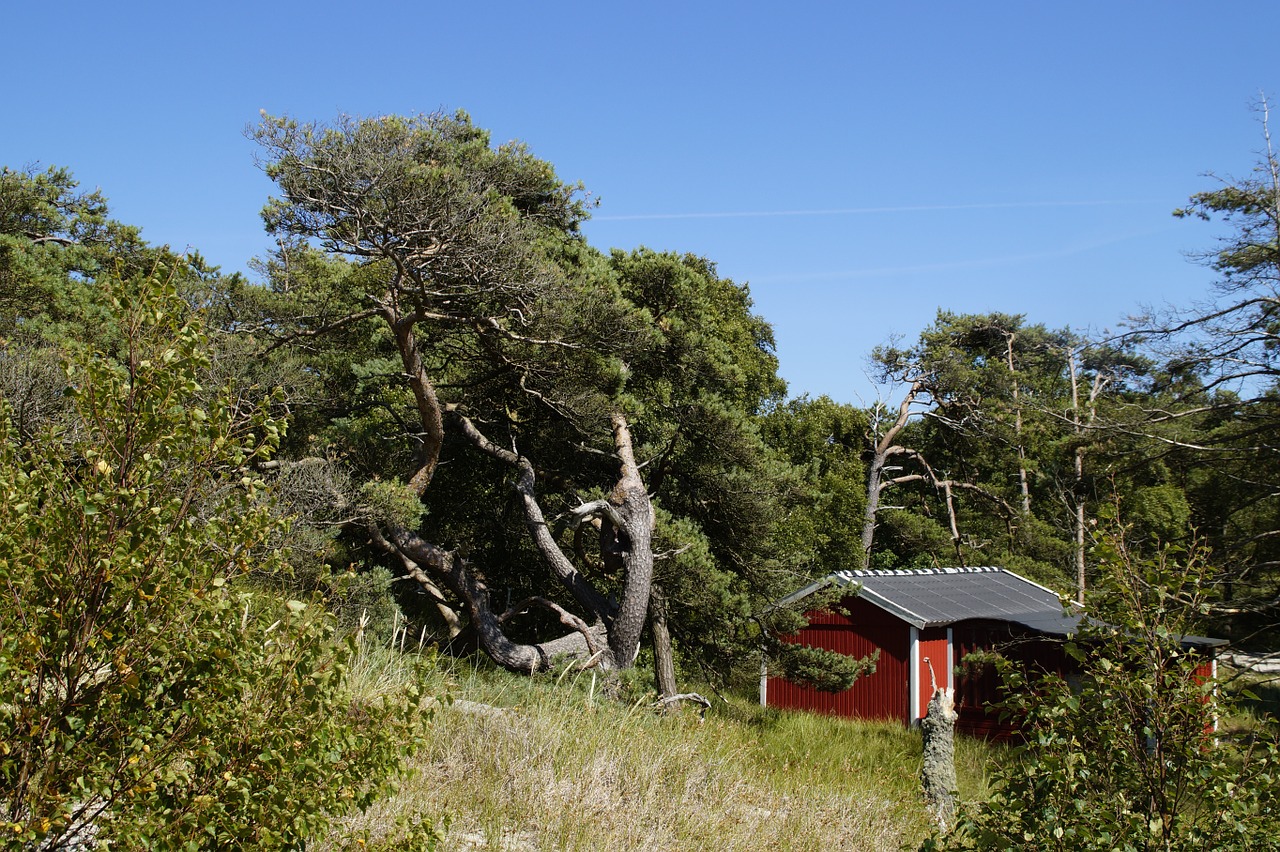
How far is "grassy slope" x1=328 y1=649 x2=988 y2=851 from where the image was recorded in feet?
16.2

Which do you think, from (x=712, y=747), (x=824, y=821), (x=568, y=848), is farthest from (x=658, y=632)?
(x=568, y=848)

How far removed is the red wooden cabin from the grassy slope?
9.40 meters

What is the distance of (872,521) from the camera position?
27.0m

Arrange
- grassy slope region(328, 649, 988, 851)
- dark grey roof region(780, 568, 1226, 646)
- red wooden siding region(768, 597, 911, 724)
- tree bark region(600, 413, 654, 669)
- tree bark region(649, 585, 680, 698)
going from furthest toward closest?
red wooden siding region(768, 597, 911, 724) < dark grey roof region(780, 568, 1226, 646) < tree bark region(649, 585, 680, 698) < tree bark region(600, 413, 654, 669) < grassy slope region(328, 649, 988, 851)

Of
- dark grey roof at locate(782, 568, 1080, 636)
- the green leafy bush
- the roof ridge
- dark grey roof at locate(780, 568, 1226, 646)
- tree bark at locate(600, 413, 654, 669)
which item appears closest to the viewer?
the green leafy bush

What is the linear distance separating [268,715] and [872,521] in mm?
25617

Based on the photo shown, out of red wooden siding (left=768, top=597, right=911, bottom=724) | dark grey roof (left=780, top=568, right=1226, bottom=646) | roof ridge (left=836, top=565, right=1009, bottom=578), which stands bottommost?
red wooden siding (left=768, top=597, right=911, bottom=724)

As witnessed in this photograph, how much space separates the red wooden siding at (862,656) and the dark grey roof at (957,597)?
0.50m

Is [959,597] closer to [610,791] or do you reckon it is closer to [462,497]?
[462,497]

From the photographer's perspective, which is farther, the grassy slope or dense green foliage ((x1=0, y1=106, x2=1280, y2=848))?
the grassy slope

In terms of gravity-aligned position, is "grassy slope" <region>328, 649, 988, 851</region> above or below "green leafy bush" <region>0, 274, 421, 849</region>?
below

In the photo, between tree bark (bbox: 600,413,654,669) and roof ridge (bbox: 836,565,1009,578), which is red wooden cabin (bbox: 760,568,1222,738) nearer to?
roof ridge (bbox: 836,565,1009,578)

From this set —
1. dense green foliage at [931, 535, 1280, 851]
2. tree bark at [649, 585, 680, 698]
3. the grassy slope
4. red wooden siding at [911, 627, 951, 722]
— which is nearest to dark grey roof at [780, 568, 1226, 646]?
red wooden siding at [911, 627, 951, 722]

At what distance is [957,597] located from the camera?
63.7 ft
